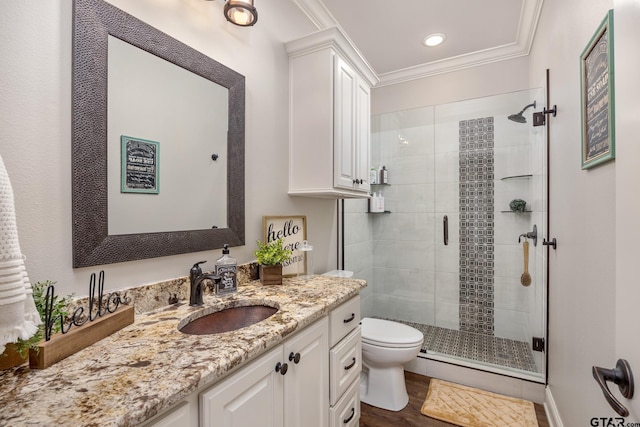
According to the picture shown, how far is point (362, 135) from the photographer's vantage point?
6.98ft

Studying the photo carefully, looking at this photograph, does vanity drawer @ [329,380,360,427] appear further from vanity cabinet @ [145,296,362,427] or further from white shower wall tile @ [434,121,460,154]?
white shower wall tile @ [434,121,460,154]

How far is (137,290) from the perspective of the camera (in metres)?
1.12

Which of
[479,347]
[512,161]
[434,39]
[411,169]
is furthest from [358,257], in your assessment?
[434,39]

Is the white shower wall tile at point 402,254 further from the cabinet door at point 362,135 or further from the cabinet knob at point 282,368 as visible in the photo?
the cabinet knob at point 282,368

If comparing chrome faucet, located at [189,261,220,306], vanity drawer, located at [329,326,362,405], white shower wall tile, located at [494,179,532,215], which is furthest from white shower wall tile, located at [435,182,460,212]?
chrome faucet, located at [189,261,220,306]

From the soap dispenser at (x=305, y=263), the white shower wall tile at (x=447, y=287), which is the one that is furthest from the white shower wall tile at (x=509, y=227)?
the soap dispenser at (x=305, y=263)

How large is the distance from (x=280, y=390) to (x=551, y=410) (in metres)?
1.86

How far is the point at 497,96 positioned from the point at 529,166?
68cm

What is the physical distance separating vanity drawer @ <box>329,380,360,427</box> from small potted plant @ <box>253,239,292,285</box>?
2.10 ft

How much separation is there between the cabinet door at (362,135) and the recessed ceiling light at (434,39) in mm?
864

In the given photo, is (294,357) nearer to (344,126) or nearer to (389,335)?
(389,335)

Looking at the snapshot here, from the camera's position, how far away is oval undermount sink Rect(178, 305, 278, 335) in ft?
3.71

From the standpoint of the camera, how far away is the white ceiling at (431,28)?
215 centimetres

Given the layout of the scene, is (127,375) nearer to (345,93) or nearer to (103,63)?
(103,63)
